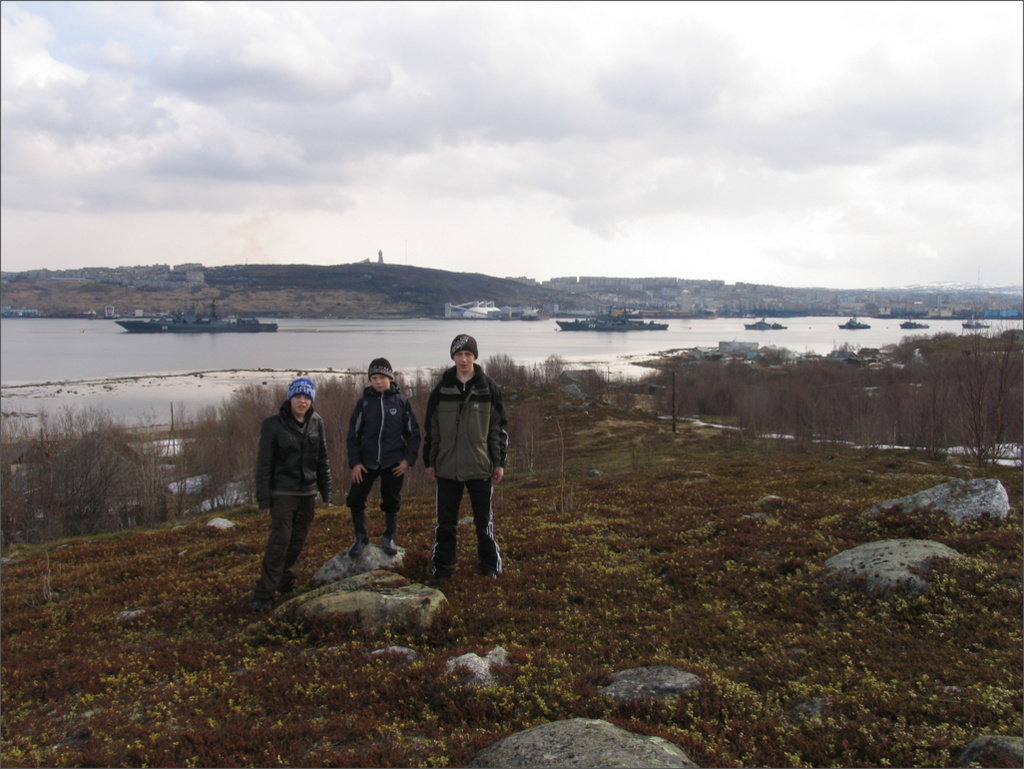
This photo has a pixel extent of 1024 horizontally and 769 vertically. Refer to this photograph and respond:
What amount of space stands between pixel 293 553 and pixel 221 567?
9.80 ft

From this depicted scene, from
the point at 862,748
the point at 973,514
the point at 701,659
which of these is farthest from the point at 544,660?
the point at 973,514

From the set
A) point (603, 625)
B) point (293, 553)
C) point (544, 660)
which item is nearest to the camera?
point (544, 660)

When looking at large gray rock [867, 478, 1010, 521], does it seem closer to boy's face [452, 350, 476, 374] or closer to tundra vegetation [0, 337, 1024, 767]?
tundra vegetation [0, 337, 1024, 767]

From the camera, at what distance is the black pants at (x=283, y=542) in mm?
7918

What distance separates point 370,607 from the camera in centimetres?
694

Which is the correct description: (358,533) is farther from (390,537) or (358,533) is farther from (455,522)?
(455,522)

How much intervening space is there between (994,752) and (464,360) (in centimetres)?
573

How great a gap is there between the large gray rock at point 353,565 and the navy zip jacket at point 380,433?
1.26m

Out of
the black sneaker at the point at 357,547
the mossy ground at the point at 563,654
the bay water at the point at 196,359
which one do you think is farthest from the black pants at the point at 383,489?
the bay water at the point at 196,359

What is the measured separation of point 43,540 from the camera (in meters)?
24.8

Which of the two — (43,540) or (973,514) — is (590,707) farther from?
(43,540)

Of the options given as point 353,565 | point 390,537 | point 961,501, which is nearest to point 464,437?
point 390,537

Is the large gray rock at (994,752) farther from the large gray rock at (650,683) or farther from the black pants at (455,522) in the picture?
the black pants at (455,522)

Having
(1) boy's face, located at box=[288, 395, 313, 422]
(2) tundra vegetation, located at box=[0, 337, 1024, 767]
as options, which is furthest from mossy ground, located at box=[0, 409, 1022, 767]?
(1) boy's face, located at box=[288, 395, 313, 422]
